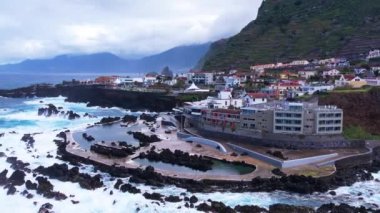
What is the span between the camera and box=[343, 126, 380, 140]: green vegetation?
4338 cm

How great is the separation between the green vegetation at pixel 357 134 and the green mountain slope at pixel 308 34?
46015mm

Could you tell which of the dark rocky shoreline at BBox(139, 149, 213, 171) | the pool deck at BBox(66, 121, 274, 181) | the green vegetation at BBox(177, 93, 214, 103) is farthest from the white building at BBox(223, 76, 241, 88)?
the dark rocky shoreline at BBox(139, 149, 213, 171)

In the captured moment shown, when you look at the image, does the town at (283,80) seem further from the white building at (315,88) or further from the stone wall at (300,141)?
the stone wall at (300,141)

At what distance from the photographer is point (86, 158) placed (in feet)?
127

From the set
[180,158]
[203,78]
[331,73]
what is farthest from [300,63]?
[180,158]

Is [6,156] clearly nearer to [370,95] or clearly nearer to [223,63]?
[370,95]

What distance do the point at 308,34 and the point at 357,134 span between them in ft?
203

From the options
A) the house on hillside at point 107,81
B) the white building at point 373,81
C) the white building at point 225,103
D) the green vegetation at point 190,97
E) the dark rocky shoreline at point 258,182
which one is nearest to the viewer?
the dark rocky shoreline at point 258,182

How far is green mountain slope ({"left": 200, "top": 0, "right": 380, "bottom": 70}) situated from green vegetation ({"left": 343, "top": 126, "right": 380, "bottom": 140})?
151ft

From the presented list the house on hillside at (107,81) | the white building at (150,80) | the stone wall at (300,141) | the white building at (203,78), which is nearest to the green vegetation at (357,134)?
the stone wall at (300,141)

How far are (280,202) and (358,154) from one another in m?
12.9

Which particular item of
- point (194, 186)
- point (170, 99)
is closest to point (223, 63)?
point (170, 99)

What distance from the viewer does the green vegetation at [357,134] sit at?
43378 mm

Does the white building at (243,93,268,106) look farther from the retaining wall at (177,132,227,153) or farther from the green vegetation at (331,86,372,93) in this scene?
the retaining wall at (177,132,227,153)
